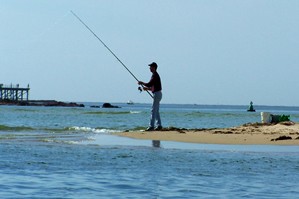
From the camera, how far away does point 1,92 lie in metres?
140

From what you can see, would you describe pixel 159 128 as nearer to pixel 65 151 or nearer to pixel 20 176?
pixel 65 151

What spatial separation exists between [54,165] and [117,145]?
4.08 metres

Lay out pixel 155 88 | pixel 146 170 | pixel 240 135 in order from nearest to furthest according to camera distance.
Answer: pixel 146 170
pixel 240 135
pixel 155 88

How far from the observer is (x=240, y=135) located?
1847 centimetres


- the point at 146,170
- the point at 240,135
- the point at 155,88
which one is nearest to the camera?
the point at 146,170

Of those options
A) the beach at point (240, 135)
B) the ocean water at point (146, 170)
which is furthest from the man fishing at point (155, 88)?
the ocean water at point (146, 170)

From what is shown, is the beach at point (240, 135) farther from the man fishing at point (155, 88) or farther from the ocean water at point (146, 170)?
the ocean water at point (146, 170)

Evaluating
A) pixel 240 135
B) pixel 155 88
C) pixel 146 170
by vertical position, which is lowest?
pixel 146 170

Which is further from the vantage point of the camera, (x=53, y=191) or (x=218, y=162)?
(x=218, y=162)

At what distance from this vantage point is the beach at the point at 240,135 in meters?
16.9

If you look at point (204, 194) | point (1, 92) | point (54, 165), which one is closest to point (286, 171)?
point (204, 194)

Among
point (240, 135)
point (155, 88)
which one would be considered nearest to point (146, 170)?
point (240, 135)

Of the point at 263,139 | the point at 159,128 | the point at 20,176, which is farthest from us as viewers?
the point at 159,128

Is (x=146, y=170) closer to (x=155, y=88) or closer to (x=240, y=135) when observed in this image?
(x=240, y=135)
